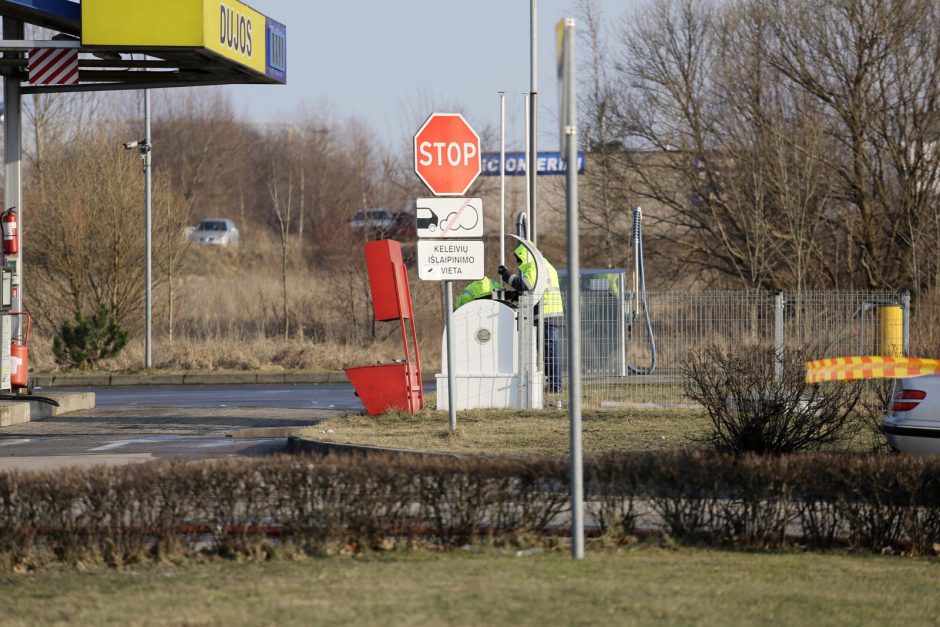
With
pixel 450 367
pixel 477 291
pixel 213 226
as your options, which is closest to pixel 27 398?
pixel 477 291

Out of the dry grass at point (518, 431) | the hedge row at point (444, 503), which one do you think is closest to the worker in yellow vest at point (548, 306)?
the dry grass at point (518, 431)

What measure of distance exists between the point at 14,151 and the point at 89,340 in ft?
36.5

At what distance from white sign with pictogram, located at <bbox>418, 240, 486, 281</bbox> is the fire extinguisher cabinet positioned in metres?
1.45

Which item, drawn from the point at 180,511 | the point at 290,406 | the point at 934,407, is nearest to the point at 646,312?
the point at 290,406

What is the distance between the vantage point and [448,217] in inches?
508

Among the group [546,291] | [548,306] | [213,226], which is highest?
[213,226]

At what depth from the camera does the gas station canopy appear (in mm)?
15906

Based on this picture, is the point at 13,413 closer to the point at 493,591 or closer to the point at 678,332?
the point at 678,332

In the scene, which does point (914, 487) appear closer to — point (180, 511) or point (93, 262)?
point (180, 511)

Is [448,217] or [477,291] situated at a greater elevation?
[448,217]

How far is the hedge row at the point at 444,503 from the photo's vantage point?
7027 mm

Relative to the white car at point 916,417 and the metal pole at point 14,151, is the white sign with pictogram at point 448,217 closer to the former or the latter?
the white car at point 916,417

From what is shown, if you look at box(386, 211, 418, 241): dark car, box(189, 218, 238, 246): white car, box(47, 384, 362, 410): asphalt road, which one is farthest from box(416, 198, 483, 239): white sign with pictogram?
box(189, 218, 238, 246): white car

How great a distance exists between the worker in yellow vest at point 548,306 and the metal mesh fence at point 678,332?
0.04m
